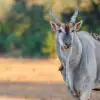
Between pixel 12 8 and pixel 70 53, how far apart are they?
15.1 m

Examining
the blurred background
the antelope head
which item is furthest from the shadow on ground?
the antelope head

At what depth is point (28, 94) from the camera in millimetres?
11133

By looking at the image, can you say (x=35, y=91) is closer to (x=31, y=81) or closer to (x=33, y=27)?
(x=31, y=81)

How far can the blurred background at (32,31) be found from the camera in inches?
669

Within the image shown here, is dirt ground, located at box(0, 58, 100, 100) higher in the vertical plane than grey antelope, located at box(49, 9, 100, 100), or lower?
lower

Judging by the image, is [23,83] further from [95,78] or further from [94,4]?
[94,4]

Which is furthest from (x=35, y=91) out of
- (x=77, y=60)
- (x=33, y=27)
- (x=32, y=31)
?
(x=33, y=27)

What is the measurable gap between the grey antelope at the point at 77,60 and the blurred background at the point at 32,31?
7627 mm

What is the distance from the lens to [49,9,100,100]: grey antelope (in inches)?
267

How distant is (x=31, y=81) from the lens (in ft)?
44.9

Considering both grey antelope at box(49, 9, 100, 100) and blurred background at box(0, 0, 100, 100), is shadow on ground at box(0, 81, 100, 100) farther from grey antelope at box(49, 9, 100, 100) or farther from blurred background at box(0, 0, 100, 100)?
grey antelope at box(49, 9, 100, 100)

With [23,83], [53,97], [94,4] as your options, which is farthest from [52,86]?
[94,4]

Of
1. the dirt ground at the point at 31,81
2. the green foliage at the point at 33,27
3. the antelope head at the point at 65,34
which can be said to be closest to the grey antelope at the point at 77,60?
the antelope head at the point at 65,34

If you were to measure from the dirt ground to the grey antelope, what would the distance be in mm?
3091
